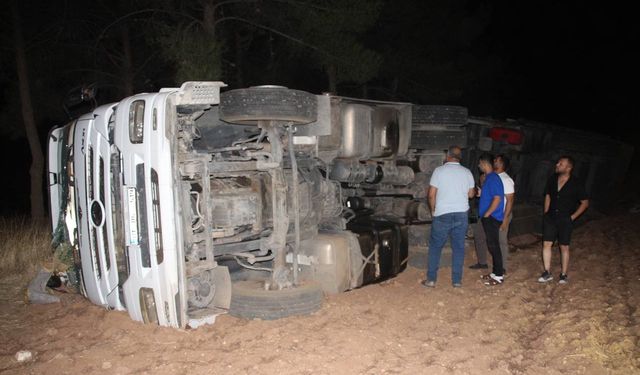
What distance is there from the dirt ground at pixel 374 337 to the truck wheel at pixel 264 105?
5.84ft

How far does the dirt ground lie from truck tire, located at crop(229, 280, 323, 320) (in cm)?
7

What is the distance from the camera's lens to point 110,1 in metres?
11.8

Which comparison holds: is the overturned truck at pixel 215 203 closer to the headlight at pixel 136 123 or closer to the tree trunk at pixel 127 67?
the headlight at pixel 136 123

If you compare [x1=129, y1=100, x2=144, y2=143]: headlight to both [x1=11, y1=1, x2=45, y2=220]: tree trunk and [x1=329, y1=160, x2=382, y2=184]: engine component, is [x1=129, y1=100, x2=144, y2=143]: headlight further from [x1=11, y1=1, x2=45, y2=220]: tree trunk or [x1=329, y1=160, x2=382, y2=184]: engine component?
[x1=11, y1=1, x2=45, y2=220]: tree trunk

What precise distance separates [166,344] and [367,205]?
3.41 meters

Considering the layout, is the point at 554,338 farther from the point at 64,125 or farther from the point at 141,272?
the point at 64,125

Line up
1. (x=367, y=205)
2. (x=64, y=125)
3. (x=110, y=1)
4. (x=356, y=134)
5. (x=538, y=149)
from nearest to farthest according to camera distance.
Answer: (x=64, y=125) → (x=356, y=134) → (x=367, y=205) → (x=538, y=149) → (x=110, y=1)

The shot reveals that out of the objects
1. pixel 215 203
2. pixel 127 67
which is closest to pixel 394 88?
pixel 127 67

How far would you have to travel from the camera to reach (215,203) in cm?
429

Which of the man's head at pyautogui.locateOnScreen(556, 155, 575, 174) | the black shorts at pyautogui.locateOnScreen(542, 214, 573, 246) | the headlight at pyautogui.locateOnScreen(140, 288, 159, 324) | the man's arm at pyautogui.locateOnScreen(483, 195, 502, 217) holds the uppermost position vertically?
the man's head at pyautogui.locateOnScreen(556, 155, 575, 174)

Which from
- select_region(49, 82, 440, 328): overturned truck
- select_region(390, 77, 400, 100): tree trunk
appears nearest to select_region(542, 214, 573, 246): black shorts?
select_region(49, 82, 440, 328): overturned truck

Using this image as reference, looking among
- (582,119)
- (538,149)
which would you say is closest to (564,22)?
(582,119)

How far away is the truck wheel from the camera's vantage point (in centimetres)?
432

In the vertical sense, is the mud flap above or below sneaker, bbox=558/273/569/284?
above
